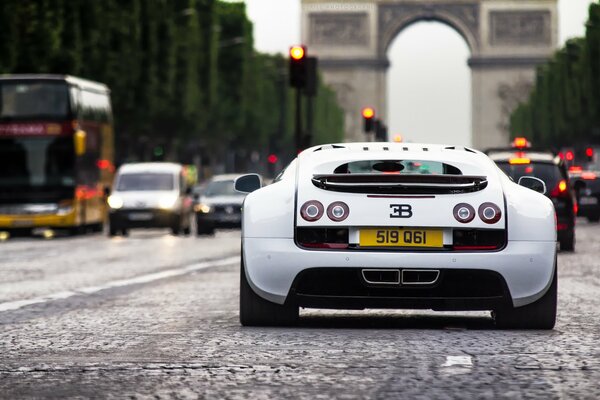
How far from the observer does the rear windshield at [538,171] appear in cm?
2478

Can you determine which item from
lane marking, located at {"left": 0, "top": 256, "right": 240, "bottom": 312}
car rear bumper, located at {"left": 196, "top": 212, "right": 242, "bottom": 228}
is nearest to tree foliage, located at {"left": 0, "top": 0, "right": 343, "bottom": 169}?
car rear bumper, located at {"left": 196, "top": 212, "right": 242, "bottom": 228}

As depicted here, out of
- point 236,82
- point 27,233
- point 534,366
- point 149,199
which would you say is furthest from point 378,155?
point 236,82

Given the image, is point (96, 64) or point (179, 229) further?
point (96, 64)

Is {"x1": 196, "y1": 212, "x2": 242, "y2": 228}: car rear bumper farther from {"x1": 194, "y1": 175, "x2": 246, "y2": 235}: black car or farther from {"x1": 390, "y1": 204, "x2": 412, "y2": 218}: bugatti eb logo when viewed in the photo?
{"x1": 390, "y1": 204, "x2": 412, "y2": 218}: bugatti eb logo

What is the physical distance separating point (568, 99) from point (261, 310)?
86.6m

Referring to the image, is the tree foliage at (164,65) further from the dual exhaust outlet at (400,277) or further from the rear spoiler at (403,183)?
the dual exhaust outlet at (400,277)

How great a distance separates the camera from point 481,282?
399 inches

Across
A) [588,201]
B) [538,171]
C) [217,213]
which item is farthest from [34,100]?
[588,201]

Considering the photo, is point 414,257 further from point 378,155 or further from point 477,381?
point 477,381

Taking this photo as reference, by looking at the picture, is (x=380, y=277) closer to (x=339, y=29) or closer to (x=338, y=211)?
(x=338, y=211)

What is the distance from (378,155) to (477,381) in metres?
3.17

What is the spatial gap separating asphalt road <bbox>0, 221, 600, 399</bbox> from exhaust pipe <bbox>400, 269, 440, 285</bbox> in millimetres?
307

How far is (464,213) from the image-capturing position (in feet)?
33.0

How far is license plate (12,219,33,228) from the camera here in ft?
114
